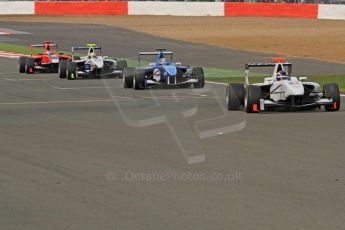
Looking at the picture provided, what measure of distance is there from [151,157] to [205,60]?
84.5ft

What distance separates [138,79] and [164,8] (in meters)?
47.1

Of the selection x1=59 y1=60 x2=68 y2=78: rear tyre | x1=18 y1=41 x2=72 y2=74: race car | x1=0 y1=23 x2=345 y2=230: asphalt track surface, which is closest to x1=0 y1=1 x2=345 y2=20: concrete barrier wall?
x1=18 y1=41 x2=72 y2=74: race car

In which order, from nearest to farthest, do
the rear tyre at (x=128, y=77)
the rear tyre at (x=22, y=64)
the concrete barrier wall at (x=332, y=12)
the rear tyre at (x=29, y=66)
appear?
the rear tyre at (x=128, y=77), the rear tyre at (x=29, y=66), the rear tyre at (x=22, y=64), the concrete barrier wall at (x=332, y=12)

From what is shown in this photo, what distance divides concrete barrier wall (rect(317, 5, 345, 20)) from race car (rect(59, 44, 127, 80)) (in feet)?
119

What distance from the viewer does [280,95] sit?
19375 millimetres

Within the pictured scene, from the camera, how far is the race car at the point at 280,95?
750 inches

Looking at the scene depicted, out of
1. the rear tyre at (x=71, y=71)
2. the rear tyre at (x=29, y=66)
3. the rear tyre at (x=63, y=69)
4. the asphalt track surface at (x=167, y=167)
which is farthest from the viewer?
the rear tyre at (x=29, y=66)

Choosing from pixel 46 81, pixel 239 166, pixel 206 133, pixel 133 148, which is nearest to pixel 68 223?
pixel 239 166

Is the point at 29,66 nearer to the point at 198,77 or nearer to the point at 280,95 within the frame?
the point at 198,77

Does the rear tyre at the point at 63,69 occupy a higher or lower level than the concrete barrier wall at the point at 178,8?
→ lower

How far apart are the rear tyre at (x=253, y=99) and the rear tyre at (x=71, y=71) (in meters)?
11.5

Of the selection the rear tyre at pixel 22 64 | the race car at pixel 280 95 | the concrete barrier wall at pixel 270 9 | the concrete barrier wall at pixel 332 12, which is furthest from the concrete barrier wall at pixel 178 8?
the race car at pixel 280 95

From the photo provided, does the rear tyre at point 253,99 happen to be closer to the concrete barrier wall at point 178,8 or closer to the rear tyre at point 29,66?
the rear tyre at point 29,66

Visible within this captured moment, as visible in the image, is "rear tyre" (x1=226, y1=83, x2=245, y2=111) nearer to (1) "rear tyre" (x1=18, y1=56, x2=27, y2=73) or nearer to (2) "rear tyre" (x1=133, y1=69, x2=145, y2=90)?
(2) "rear tyre" (x1=133, y1=69, x2=145, y2=90)
